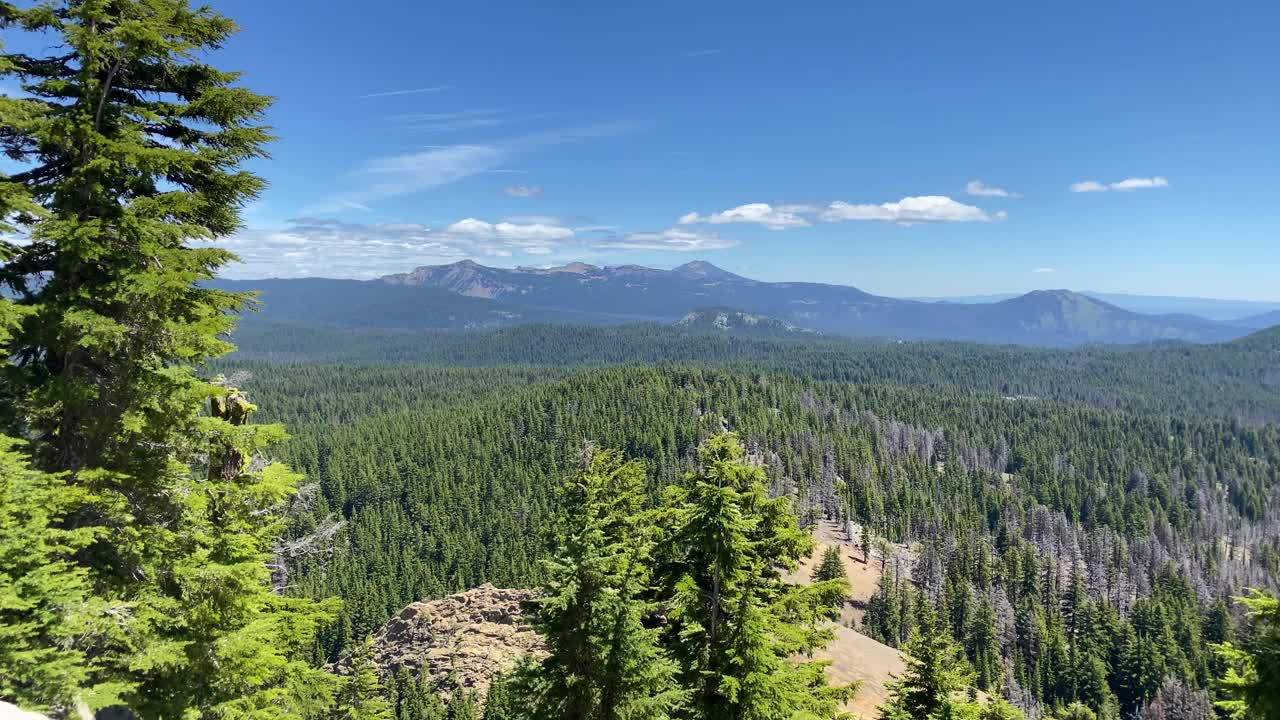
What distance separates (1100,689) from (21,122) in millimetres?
114433

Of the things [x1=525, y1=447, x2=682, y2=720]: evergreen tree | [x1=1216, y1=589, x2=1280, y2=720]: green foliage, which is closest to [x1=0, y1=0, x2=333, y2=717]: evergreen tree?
[x1=525, y1=447, x2=682, y2=720]: evergreen tree

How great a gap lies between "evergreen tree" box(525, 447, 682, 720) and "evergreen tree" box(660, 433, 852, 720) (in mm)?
1508

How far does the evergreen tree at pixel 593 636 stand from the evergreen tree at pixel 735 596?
1.51m

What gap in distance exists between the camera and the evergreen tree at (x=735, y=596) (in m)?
16.1

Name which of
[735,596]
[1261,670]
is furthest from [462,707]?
[1261,670]

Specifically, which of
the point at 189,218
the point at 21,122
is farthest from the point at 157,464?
the point at 21,122

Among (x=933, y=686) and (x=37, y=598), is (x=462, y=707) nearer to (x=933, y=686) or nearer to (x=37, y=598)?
(x=933, y=686)

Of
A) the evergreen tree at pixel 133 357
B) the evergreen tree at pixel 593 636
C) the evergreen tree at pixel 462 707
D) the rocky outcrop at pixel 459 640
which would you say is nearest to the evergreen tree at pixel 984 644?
the rocky outcrop at pixel 459 640

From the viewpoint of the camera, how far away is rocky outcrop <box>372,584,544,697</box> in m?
56.2

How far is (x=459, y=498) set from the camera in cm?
13750

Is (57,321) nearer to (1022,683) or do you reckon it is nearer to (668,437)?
(1022,683)

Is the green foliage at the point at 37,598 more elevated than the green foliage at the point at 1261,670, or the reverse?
the green foliage at the point at 37,598

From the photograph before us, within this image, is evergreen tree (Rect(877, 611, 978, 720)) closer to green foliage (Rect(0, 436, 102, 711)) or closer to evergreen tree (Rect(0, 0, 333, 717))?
evergreen tree (Rect(0, 0, 333, 717))

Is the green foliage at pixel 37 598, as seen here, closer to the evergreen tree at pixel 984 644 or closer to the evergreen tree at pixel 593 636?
the evergreen tree at pixel 593 636
